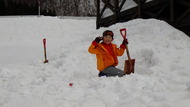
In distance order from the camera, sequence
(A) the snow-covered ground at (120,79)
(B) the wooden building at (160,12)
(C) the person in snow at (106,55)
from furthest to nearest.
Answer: (B) the wooden building at (160,12) < (C) the person in snow at (106,55) < (A) the snow-covered ground at (120,79)

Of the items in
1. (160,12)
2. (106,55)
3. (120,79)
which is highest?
(160,12)

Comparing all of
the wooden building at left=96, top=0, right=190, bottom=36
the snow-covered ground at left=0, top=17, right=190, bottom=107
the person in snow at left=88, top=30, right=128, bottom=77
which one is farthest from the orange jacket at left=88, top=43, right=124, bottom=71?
the wooden building at left=96, top=0, right=190, bottom=36

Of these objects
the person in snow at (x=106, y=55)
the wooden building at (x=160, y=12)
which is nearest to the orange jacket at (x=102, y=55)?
the person in snow at (x=106, y=55)

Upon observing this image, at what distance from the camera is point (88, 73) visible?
21.6ft

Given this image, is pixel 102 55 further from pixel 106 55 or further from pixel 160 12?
pixel 160 12

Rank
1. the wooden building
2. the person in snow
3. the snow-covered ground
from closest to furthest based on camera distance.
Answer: the snow-covered ground → the person in snow → the wooden building

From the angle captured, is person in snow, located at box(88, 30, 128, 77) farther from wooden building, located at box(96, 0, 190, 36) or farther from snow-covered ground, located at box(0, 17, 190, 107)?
wooden building, located at box(96, 0, 190, 36)

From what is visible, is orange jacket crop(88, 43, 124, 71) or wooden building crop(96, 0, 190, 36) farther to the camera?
wooden building crop(96, 0, 190, 36)

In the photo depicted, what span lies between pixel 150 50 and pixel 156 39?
0.71 m

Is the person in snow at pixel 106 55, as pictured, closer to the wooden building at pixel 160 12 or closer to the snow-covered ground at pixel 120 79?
the snow-covered ground at pixel 120 79

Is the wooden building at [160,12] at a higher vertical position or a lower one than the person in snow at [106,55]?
higher

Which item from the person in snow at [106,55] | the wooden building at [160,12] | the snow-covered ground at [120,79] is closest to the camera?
the snow-covered ground at [120,79]

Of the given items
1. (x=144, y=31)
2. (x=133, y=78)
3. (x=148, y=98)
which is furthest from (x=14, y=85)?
(x=144, y=31)

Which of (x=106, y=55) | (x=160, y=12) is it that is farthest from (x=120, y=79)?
(x=160, y=12)
